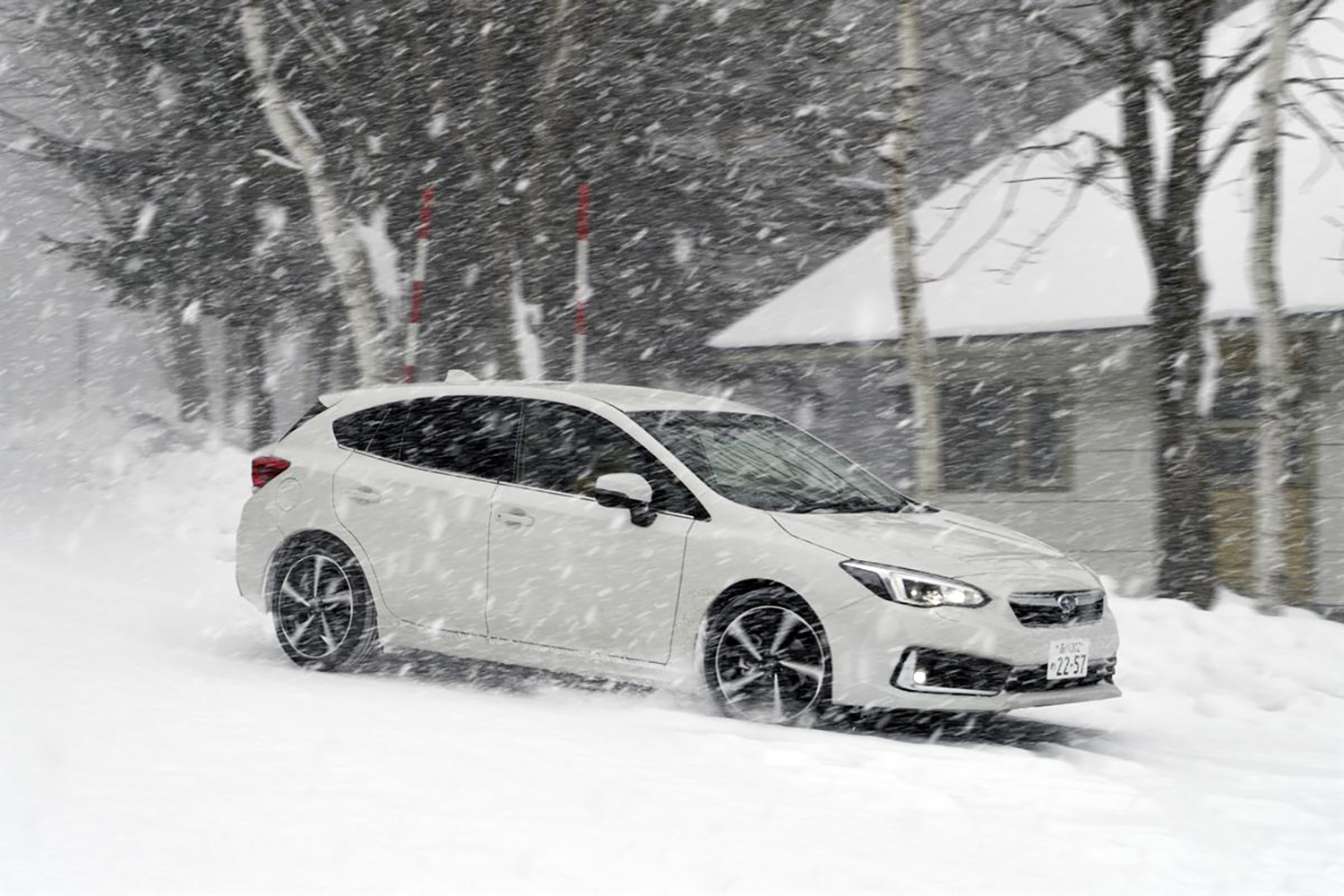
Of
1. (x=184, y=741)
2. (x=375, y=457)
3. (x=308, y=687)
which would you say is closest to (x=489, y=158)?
(x=375, y=457)

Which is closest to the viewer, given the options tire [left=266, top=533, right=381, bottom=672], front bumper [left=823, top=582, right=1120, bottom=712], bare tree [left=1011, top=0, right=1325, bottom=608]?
front bumper [left=823, top=582, right=1120, bottom=712]

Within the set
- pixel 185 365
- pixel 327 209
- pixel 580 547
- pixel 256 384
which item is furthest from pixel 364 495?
pixel 185 365

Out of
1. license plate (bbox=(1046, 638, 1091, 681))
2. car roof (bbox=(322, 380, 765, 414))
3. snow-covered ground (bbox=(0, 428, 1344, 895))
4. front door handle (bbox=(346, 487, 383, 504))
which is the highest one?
car roof (bbox=(322, 380, 765, 414))

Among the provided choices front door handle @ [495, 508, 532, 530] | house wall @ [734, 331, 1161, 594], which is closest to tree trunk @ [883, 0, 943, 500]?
house wall @ [734, 331, 1161, 594]

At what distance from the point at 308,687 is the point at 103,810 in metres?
2.84

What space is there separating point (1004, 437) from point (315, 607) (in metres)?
10.2

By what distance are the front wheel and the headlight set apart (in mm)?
2911

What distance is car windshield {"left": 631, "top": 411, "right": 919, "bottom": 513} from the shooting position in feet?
25.3

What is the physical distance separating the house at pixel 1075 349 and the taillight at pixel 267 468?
734cm

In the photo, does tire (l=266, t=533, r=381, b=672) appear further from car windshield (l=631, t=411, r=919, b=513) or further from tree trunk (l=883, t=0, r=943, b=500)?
tree trunk (l=883, t=0, r=943, b=500)

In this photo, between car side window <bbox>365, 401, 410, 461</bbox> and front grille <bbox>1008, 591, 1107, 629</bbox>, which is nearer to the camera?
front grille <bbox>1008, 591, 1107, 629</bbox>

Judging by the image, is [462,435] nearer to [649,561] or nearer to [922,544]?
[649,561]

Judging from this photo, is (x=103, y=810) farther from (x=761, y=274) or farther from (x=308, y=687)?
(x=761, y=274)

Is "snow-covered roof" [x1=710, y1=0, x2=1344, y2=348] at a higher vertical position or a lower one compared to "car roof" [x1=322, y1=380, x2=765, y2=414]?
higher
